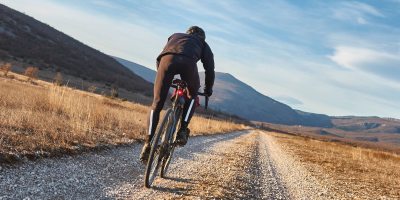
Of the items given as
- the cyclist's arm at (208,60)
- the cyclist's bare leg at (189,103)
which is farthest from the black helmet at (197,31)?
the cyclist's bare leg at (189,103)

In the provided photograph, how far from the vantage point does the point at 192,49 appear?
360 cm

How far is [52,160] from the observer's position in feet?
13.5

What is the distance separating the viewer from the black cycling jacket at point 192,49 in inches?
140

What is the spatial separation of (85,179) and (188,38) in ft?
8.47

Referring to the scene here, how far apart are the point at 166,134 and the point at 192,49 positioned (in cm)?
133

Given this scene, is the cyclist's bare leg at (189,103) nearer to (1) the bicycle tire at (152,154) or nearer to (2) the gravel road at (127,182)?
(1) the bicycle tire at (152,154)

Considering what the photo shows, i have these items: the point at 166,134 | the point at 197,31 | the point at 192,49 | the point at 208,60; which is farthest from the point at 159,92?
the point at 197,31

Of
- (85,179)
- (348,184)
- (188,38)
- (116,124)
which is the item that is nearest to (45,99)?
(116,124)

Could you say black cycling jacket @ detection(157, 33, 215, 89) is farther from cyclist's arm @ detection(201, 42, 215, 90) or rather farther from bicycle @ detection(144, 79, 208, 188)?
bicycle @ detection(144, 79, 208, 188)

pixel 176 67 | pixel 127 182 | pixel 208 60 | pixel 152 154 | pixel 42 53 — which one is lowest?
pixel 127 182

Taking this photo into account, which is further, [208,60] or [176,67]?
[208,60]

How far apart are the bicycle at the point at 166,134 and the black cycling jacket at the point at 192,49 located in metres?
0.45

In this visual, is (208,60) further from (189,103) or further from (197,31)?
(189,103)

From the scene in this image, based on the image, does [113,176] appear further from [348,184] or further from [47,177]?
[348,184]
